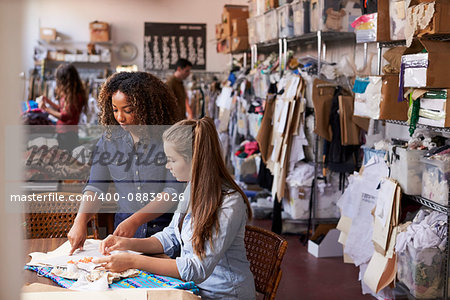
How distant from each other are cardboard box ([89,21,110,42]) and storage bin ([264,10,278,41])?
4.48 meters

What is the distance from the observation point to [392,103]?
143 inches

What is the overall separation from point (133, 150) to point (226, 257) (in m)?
0.79

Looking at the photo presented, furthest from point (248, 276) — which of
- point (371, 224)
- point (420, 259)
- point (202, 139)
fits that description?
point (371, 224)

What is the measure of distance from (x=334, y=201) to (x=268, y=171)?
2.85 ft

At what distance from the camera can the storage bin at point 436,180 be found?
3.10 metres

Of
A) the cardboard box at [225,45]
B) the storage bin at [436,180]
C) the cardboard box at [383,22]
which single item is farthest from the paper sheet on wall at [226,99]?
the storage bin at [436,180]

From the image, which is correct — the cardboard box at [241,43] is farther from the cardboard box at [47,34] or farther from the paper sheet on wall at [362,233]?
the paper sheet on wall at [362,233]

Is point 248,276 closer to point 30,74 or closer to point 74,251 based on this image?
point 74,251

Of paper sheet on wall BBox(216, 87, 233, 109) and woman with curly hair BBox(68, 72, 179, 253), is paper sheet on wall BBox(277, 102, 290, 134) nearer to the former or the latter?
paper sheet on wall BBox(216, 87, 233, 109)

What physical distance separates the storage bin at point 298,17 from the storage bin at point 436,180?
99.0 inches

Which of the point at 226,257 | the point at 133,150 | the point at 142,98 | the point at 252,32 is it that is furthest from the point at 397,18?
the point at 252,32

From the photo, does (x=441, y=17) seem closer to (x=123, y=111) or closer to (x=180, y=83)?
(x=123, y=111)

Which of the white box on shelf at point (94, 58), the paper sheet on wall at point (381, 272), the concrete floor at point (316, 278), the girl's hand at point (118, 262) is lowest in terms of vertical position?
the concrete floor at point (316, 278)

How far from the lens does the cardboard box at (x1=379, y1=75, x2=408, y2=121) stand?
361 cm
